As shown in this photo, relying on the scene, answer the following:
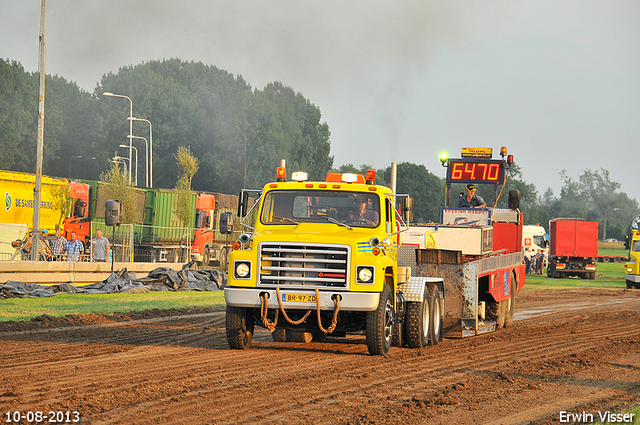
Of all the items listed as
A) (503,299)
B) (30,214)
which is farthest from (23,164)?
(503,299)

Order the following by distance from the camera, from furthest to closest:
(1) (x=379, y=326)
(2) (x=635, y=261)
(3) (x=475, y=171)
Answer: (2) (x=635, y=261) → (3) (x=475, y=171) → (1) (x=379, y=326)

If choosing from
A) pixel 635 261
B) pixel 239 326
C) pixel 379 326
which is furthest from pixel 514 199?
pixel 635 261

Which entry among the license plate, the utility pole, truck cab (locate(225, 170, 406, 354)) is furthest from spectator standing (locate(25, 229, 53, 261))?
the license plate

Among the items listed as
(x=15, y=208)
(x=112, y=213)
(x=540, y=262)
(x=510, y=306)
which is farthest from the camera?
(x=540, y=262)

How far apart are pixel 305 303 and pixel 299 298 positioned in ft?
0.37

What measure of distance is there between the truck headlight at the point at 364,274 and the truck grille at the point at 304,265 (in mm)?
177

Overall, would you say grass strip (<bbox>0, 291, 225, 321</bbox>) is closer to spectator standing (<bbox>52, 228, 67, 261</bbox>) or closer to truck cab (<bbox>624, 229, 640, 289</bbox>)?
spectator standing (<bbox>52, 228, 67, 261</bbox>)

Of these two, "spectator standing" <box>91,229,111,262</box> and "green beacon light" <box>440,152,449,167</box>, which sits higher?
"green beacon light" <box>440,152,449,167</box>

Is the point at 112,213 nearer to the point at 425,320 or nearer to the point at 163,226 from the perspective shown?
the point at 425,320

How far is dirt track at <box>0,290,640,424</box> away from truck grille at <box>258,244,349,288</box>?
1139 millimetres

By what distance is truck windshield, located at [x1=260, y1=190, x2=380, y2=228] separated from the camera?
12047 millimetres

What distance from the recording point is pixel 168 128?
8894 centimetres

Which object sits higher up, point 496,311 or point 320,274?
point 320,274

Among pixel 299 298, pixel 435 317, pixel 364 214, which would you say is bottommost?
pixel 435 317
